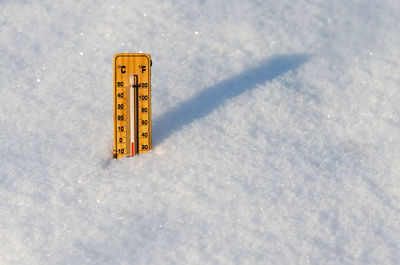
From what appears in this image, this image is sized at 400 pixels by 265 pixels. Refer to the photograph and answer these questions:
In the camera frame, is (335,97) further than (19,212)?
Yes

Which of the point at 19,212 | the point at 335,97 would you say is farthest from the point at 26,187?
the point at 335,97

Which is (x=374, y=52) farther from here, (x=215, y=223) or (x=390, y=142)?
(x=215, y=223)

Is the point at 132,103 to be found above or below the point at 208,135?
above

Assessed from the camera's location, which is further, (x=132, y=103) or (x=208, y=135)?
(x=208, y=135)
